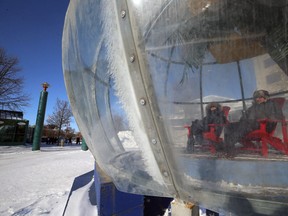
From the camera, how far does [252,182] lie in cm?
69

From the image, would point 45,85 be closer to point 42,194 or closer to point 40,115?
point 40,115

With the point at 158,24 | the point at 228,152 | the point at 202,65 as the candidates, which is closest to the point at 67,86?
the point at 158,24

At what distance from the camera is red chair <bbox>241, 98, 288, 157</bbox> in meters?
0.64

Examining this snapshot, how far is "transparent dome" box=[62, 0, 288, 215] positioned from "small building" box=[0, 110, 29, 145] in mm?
22017

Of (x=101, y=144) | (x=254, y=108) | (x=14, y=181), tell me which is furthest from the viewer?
(x=14, y=181)

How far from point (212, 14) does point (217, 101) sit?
0.28m

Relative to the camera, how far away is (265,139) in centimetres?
66

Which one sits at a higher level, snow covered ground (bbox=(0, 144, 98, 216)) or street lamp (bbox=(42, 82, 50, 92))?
street lamp (bbox=(42, 82, 50, 92))

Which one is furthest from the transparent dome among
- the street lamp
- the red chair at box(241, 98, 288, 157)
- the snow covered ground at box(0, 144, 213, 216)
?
the street lamp

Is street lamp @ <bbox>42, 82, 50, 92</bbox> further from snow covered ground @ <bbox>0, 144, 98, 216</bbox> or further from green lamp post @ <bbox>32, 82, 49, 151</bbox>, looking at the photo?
snow covered ground @ <bbox>0, 144, 98, 216</bbox>

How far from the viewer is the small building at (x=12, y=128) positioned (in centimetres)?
→ 1942

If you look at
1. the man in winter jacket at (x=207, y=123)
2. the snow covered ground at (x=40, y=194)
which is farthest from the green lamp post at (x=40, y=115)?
the man in winter jacket at (x=207, y=123)

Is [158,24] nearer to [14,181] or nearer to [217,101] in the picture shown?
[217,101]

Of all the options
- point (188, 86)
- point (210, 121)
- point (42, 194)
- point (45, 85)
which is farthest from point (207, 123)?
point (45, 85)
